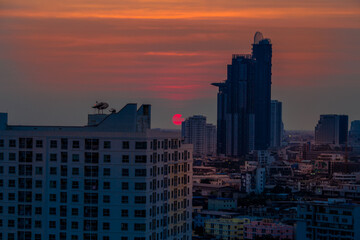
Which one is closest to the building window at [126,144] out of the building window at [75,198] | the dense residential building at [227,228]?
the building window at [75,198]

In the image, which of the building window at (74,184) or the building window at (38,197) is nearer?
the building window at (74,184)

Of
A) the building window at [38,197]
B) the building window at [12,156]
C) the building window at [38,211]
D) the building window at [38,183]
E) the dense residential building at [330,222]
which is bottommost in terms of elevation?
the dense residential building at [330,222]

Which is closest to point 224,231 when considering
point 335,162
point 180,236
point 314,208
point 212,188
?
point 314,208

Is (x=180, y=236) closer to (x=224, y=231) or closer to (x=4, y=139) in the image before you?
(x=4, y=139)

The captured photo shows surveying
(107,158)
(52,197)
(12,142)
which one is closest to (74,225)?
(52,197)

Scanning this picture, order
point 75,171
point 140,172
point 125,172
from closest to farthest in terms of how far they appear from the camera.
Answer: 1. point 140,172
2. point 125,172
3. point 75,171

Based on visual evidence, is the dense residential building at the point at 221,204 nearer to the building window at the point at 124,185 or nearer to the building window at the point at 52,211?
the building window at the point at 52,211

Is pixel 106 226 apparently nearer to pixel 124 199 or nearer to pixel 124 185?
pixel 124 199
